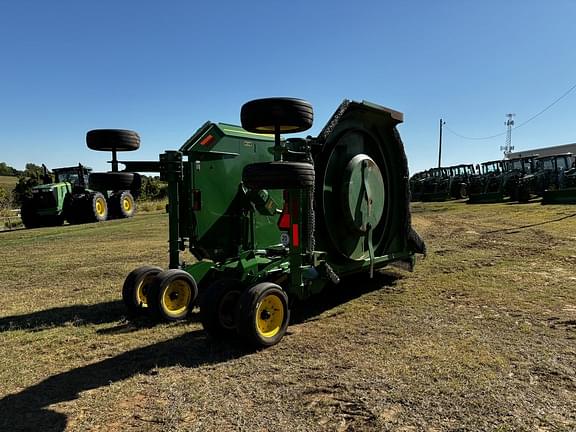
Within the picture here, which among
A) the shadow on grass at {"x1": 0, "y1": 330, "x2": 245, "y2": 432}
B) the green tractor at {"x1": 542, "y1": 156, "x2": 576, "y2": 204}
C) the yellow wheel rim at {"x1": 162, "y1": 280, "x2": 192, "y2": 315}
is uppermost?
the green tractor at {"x1": 542, "y1": 156, "x2": 576, "y2": 204}

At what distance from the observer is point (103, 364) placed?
386 centimetres

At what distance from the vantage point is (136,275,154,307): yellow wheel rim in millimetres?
5270

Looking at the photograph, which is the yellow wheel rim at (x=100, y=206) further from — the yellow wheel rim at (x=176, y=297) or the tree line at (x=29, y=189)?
the yellow wheel rim at (x=176, y=297)

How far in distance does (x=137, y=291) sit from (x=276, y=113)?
2743 mm

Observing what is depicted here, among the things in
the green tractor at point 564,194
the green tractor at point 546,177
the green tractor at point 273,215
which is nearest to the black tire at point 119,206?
the green tractor at point 273,215

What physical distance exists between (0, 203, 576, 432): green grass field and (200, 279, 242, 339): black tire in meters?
0.17

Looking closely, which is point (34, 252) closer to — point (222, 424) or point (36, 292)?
point (36, 292)

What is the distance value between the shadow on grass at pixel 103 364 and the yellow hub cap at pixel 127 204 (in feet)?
60.2

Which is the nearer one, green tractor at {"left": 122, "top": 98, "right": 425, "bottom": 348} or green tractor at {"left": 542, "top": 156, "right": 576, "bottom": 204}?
green tractor at {"left": 122, "top": 98, "right": 425, "bottom": 348}

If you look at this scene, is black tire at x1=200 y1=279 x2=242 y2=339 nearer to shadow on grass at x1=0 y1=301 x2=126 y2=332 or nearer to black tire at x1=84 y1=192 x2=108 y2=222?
shadow on grass at x1=0 y1=301 x2=126 y2=332

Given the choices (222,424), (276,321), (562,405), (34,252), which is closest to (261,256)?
(276,321)

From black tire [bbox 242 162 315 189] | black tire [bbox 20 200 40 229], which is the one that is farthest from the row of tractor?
black tire [bbox 20 200 40 229]

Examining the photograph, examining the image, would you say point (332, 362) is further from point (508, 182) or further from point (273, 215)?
point (508, 182)

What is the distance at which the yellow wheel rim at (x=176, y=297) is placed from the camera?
5023mm
